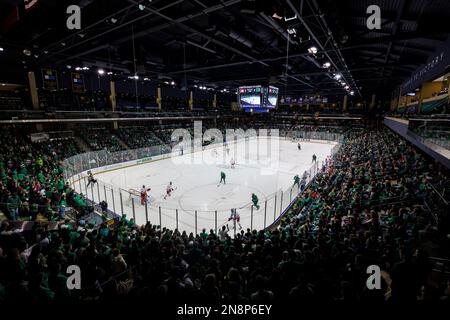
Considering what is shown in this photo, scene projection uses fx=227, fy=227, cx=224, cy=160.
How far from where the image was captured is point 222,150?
3225 centimetres

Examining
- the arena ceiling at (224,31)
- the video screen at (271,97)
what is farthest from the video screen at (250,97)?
the arena ceiling at (224,31)

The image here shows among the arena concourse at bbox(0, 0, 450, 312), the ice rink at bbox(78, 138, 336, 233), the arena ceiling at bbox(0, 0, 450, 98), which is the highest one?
the arena ceiling at bbox(0, 0, 450, 98)

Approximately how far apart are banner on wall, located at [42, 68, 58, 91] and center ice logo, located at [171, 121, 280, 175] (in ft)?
42.7

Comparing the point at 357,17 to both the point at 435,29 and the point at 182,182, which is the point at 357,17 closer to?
the point at 435,29

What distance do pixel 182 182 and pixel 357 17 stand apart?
13826mm

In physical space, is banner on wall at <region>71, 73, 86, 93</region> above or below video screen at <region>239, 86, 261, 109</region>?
above

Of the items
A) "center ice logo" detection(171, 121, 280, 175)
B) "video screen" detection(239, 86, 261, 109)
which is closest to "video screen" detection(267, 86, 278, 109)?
"video screen" detection(239, 86, 261, 109)

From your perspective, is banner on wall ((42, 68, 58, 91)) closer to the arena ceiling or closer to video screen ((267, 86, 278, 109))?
the arena ceiling

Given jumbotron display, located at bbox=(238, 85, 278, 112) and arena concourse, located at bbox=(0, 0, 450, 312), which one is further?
jumbotron display, located at bbox=(238, 85, 278, 112)

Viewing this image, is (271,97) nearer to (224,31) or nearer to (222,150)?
(224,31)

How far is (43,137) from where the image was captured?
63.9 ft

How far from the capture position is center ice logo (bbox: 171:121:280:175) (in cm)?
2391

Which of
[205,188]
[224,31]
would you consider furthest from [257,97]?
[224,31]
